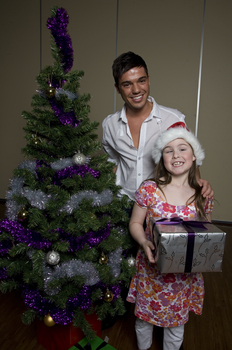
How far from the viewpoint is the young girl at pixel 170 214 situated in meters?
1.38

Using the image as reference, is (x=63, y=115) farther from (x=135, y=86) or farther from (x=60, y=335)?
(x=60, y=335)

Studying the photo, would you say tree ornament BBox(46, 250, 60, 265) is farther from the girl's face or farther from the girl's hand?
the girl's face

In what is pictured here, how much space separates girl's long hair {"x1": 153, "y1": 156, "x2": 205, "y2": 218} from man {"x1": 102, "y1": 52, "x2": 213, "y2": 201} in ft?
0.85

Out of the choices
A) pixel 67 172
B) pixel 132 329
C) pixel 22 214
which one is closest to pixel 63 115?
pixel 67 172

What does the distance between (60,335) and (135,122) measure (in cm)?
130

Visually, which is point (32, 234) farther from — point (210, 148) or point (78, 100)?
point (210, 148)

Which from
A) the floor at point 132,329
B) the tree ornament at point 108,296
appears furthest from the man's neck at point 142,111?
the floor at point 132,329

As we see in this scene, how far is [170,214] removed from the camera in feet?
4.52

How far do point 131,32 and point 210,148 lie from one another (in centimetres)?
185

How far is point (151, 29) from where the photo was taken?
3.58 meters


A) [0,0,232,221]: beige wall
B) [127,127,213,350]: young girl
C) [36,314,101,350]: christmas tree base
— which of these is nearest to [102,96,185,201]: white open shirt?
[127,127,213,350]: young girl

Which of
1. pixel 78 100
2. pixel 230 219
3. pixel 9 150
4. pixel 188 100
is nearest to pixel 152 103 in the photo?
pixel 78 100

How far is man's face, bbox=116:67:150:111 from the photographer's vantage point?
1.66 meters

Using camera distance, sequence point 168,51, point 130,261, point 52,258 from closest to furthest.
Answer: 1. point 52,258
2. point 130,261
3. point 168,51
